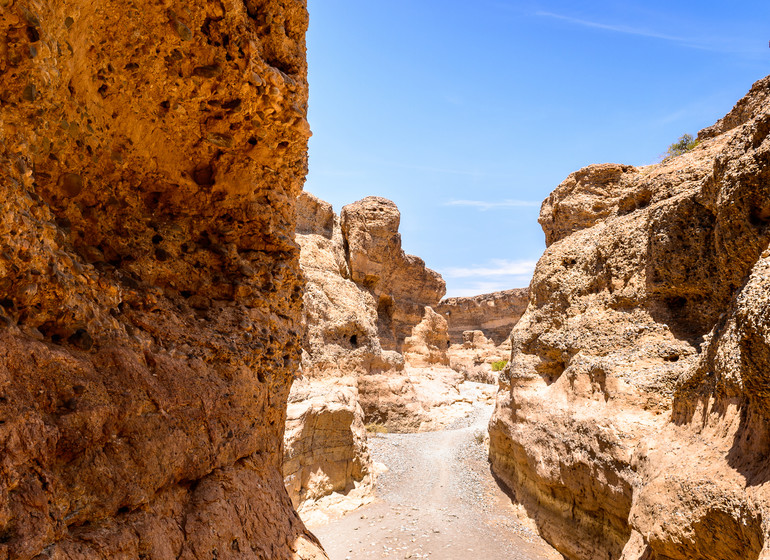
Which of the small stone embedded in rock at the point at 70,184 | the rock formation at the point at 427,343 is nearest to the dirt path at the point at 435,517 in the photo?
the small stone embedded in rock at the point at 70,184

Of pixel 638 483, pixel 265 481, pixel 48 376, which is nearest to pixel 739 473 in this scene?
pixel 638 483

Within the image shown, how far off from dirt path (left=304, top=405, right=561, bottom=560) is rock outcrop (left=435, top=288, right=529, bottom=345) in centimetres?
2456

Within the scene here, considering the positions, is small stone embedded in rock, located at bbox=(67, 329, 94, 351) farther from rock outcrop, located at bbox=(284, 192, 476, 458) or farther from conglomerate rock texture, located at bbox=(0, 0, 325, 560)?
rock outcrop, located at bbox=(284, 192, 476, 458)

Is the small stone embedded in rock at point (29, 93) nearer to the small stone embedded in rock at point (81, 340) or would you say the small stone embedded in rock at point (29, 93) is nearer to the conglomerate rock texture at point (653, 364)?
the small stone embedded in rock at point (81, 340)

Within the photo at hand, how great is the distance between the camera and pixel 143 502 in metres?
2.42

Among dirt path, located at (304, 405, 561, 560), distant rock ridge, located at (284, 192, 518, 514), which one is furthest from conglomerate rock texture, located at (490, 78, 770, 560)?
distant rock ridge, located at (284, 192, 518, 514)

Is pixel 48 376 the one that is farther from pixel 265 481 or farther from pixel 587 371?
pixel 587 371

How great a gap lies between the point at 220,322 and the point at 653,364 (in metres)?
6.97

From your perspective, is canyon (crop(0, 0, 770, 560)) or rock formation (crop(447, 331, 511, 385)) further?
rock formation (crop(447, 331, 511, 385))

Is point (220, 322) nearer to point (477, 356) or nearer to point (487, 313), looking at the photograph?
point (477, 356)

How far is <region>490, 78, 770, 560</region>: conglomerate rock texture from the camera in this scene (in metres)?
4.31

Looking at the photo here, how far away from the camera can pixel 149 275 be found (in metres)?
3.47

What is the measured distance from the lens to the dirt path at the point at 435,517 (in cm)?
798

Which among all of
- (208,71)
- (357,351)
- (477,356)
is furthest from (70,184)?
(477,356)
